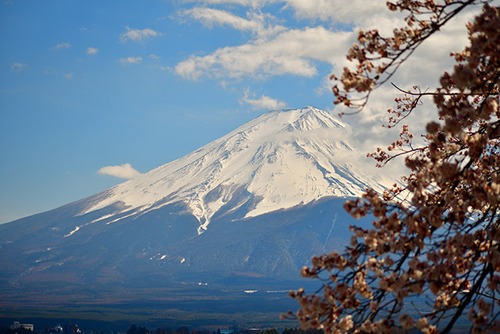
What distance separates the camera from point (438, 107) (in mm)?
5207

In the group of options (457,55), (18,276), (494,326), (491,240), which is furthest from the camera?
(18,276)

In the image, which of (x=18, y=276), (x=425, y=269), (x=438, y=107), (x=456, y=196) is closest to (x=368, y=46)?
(x=438, y=107)

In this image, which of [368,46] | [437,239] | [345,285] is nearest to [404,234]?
[437,239]

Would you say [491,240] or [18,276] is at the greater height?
[18,276]

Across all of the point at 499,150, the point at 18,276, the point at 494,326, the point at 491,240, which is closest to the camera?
the point at 494,326

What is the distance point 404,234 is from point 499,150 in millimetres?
2717

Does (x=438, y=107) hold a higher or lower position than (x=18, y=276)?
lower

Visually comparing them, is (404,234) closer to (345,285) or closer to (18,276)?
(345,285)

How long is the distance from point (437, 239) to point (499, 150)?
2625mm

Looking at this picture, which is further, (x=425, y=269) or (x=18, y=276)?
(x=18, y=276)

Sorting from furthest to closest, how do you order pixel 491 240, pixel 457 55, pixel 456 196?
pixel 457 55 → pixel 456 196 → pixel 491 240

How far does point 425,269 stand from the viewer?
5.18 meters

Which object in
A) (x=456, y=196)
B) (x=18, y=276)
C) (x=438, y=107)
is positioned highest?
(x=18, y=276)

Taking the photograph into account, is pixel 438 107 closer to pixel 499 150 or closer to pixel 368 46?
pixel 368 46
